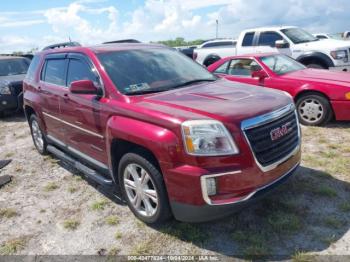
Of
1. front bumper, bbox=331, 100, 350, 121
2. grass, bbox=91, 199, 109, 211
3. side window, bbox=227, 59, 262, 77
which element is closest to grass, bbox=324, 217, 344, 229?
grass, bbox=91, 199, 109, 211

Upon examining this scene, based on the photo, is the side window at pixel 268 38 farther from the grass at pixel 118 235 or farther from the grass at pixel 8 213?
the grass at pixel 8 213

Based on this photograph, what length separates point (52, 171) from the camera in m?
5.34

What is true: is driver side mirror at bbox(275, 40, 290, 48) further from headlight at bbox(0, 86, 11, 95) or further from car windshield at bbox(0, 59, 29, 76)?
car windshield at bbox(0, 59, 29, 76)

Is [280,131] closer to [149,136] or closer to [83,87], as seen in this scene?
[149,136]

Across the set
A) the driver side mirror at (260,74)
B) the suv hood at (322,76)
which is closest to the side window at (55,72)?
the driver side mirror at (260,74)

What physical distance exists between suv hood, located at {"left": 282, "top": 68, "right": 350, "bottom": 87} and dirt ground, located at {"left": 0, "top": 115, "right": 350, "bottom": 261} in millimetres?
1868

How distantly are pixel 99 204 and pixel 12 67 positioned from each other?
8.58 m

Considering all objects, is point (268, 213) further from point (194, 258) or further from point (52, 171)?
point (52, 171)

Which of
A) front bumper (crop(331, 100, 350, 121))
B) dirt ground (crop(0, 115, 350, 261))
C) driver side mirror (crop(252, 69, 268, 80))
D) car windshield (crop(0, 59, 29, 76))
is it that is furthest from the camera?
car windshield (crop(0, 59, 29, 76))

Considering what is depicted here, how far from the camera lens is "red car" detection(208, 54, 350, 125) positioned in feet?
20.3

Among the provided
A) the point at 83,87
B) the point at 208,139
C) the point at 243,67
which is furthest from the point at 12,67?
the point at 208,139

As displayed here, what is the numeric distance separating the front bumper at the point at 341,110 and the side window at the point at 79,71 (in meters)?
4.43

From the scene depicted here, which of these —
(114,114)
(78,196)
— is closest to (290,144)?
(114,114)

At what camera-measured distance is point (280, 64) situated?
7.35m
